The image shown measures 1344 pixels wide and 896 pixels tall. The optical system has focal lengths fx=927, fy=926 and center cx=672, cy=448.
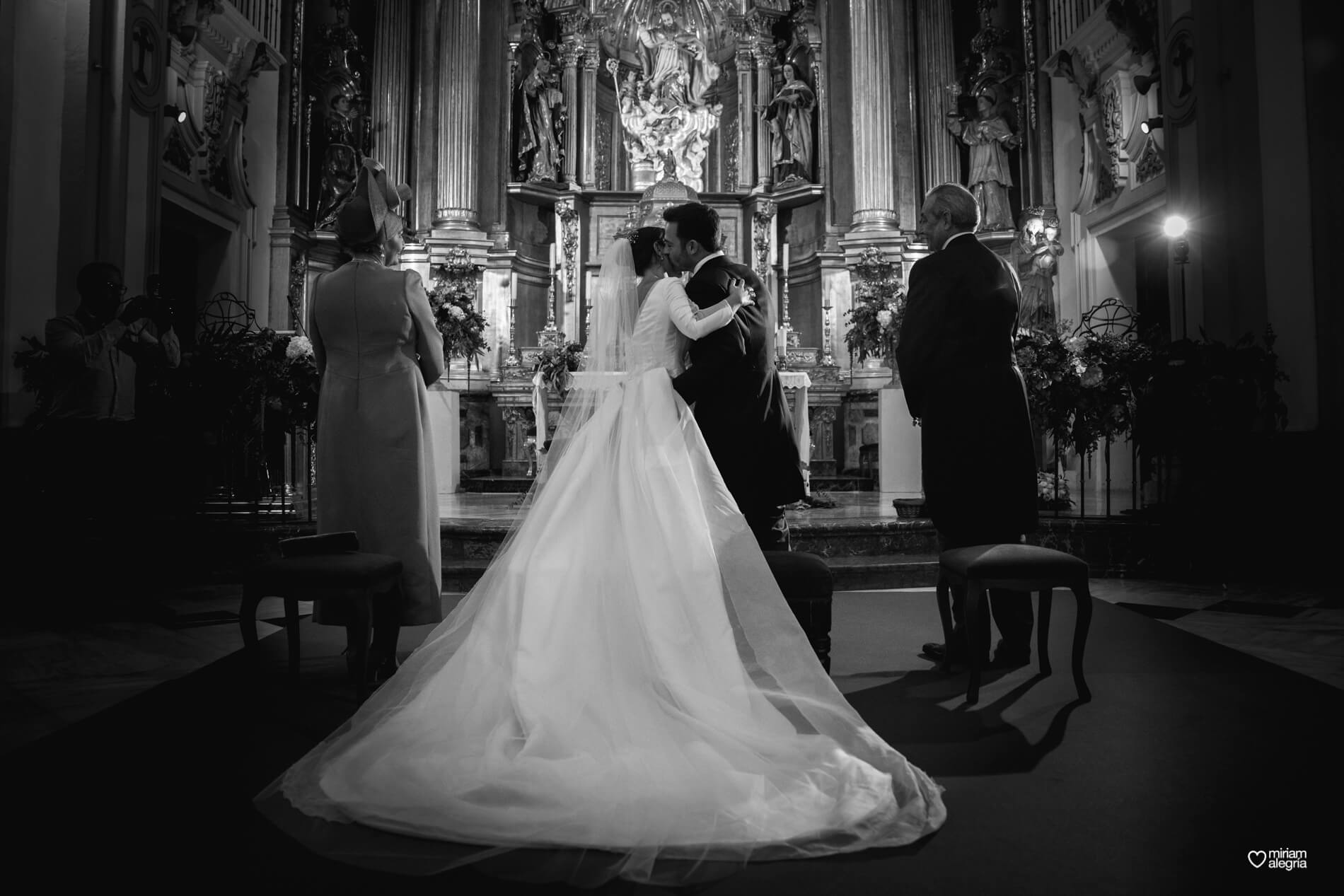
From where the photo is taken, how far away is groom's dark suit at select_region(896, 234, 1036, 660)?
3703 mm

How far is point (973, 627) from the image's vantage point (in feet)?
10.0

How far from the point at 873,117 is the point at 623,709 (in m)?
10.6

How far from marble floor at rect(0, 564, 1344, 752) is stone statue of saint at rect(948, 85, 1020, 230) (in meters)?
6.68

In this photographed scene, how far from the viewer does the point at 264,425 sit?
23.1ft

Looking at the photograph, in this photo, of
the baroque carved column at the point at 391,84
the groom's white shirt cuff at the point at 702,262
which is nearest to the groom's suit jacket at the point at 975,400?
the groom's white shirt cuff at the point at 702,262

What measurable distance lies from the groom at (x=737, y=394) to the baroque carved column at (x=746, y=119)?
9.18 meters

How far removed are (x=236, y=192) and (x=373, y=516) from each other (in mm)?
7575

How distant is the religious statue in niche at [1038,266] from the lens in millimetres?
10188

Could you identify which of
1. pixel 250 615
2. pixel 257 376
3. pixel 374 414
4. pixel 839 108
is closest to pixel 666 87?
pixel 839 108

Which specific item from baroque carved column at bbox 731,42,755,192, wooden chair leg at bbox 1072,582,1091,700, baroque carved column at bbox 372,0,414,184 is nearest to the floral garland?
baroque carved column at bbox 372,0,414,184

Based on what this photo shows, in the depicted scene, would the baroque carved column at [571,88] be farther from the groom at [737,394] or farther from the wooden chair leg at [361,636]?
the wooden chair leg at [361,636]

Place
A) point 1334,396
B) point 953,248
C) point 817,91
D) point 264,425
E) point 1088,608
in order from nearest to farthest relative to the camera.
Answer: point 1088,608
point 953,248
point 1334,396
point 264,425
point 817,91

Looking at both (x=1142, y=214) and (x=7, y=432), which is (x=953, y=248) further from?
(x=1142, y=214)

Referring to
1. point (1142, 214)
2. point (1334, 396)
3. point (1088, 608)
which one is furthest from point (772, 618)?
point (1142, 214)
